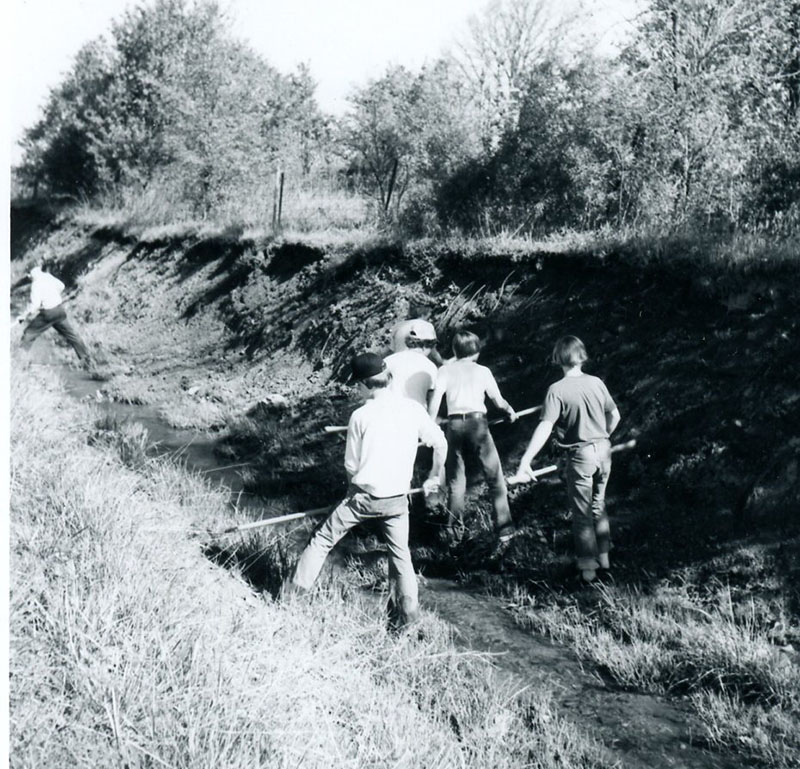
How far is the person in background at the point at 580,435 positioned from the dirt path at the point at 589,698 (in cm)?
79

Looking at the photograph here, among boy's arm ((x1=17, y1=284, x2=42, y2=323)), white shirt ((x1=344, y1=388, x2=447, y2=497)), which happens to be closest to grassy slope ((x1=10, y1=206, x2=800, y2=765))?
white shirt ((x1=344, y1=388, x2=447, y2=497))

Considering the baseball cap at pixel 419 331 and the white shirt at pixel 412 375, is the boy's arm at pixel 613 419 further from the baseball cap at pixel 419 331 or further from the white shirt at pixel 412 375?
the baseball cap at pixel 419 331

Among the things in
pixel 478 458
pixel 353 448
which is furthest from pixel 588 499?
pixel 353 448

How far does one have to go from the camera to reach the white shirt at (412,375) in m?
6.47

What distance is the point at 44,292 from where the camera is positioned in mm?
12227

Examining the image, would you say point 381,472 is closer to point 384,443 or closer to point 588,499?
point 384,443

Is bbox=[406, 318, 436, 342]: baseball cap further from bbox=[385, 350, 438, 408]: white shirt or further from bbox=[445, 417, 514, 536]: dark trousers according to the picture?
bbox=[445, 417, 514, 536]: dark trousers

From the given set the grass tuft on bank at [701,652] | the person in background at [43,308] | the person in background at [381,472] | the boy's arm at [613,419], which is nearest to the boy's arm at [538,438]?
the boy's arm at [613,419]

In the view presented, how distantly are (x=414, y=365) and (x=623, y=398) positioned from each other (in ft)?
6.90

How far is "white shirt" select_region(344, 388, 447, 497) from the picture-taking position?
5078 mm

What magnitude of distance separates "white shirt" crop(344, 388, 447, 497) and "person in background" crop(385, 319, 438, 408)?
1.22m

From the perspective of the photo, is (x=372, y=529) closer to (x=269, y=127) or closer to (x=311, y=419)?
(x=311, y=419)

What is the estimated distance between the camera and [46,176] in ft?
101

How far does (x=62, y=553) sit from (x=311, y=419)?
5.92 m
